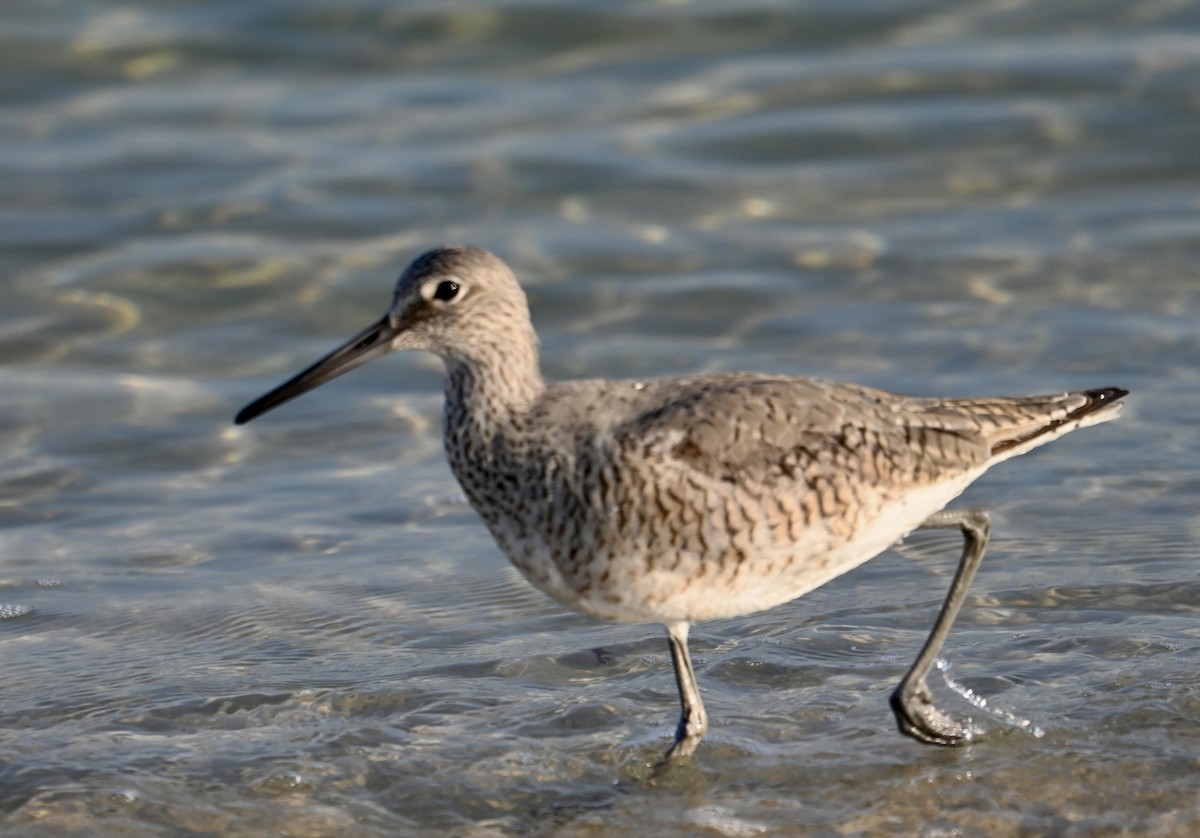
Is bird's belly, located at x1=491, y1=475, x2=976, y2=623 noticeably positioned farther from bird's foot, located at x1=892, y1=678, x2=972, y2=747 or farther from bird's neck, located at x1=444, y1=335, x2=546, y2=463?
bird's foot, located at x1=892, y1=678, x2=972, y2=747

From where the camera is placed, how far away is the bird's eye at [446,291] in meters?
5.45

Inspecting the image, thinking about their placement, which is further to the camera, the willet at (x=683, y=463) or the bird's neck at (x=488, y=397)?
the bird's neck at (x=488, y=397)

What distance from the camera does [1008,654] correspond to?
603cm

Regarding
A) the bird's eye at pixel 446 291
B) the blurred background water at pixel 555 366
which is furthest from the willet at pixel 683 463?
the blurred background water at pixel 555 366

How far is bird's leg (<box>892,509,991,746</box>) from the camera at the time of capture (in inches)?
212

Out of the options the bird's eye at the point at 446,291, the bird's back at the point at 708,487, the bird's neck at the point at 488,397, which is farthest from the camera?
the bird's eye at the point at 446,291

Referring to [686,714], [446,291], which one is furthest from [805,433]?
[446,291]

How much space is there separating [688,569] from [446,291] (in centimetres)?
111

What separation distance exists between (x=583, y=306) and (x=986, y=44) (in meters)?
4.13

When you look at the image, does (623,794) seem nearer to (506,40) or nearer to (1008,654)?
(1008,654)

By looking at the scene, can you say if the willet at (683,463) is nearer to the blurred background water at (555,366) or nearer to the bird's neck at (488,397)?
the bird's neck at (488,397)

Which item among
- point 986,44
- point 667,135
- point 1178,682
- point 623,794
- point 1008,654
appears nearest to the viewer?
point 623,794

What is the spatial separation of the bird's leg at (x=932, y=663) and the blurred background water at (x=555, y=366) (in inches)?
3.7

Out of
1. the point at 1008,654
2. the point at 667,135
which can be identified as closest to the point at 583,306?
the point at 667,135
